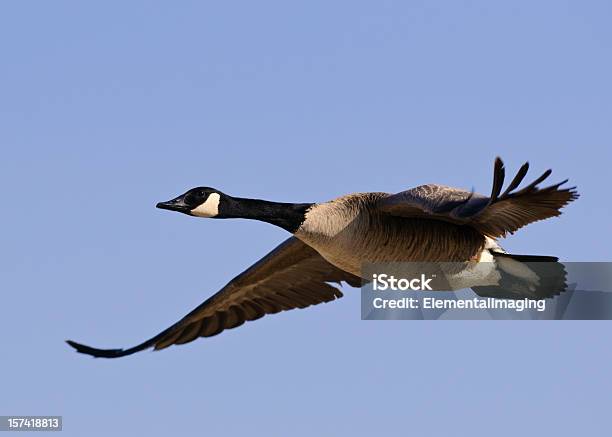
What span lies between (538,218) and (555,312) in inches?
73.5

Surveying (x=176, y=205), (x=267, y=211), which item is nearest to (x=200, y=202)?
(x=176, y=205)

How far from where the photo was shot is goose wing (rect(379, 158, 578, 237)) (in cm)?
918

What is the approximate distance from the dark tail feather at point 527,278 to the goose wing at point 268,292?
1991mm

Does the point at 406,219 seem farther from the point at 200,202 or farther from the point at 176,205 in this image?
the point at 176,205

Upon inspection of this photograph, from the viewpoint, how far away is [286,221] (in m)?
10.9

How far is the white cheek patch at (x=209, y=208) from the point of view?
11.3 metres

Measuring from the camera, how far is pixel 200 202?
11352 mm

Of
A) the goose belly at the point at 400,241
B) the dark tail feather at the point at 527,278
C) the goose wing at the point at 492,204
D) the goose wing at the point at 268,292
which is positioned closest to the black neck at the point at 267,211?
the goose belly at the point at 400,241

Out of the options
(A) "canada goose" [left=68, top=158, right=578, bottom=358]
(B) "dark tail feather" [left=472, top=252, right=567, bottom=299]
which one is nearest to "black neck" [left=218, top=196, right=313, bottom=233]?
(A) "canada goose" [left=68, top=158, right=578, bottom=358]

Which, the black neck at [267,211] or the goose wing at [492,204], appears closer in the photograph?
the goose wing at [492,204]

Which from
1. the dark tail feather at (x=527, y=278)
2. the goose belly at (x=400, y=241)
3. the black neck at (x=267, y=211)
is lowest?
the dark tail feather at (x=527, y=278)

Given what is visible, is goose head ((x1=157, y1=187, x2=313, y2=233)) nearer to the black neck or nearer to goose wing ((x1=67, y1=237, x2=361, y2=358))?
the black neck

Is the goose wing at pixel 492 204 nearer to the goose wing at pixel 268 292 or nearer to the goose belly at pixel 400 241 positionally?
the goose belly at pixel 400 241

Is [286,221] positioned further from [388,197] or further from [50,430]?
[50,430]
